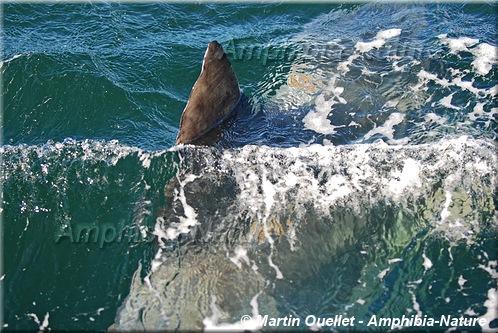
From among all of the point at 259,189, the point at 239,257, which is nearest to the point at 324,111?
the point at 259,189

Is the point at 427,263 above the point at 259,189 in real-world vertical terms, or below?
below

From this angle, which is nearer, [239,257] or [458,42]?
[239,257]

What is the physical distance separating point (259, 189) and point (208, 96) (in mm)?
1441

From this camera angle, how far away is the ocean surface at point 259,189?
614cm

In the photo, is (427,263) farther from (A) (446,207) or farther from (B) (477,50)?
(B) (477,50)

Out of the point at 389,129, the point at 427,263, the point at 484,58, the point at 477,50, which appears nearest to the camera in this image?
the point at 427,263

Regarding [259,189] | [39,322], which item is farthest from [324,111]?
[39,322]

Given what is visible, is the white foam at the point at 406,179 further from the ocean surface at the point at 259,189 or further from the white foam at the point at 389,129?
the white foam at the point at 389,129

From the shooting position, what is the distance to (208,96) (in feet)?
24.5

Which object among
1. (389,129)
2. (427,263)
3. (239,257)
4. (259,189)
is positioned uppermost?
(389,129)

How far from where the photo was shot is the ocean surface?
614cm

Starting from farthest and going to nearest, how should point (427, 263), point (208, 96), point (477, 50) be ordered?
point (477, 50), point (208, 96), point (427, 263)

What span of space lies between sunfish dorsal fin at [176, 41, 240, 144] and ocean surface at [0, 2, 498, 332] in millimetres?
223

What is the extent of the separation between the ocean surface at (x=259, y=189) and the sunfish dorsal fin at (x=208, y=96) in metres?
0.22
